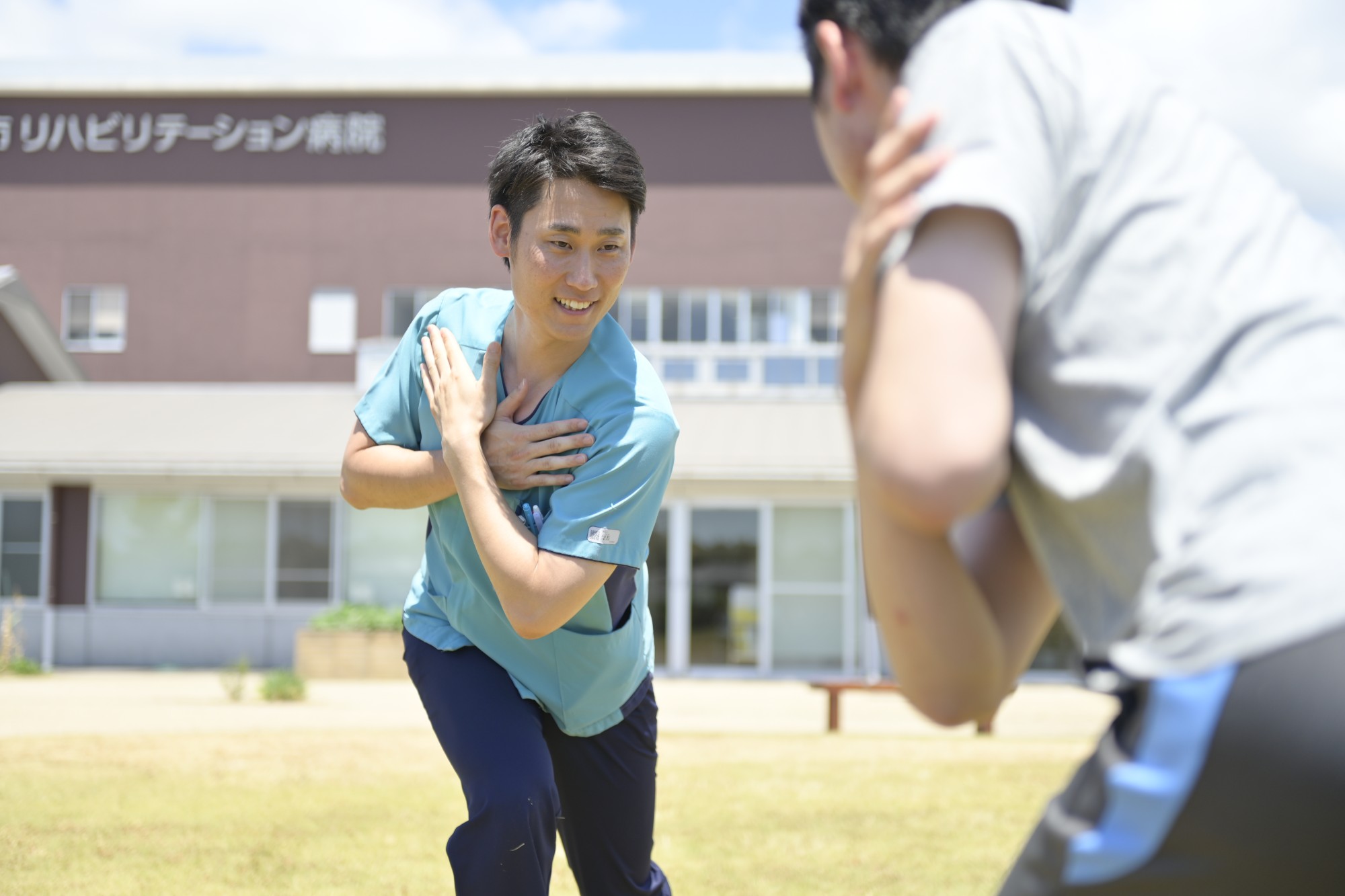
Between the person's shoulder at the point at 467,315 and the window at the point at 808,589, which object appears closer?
the person's shoulder at the point at 467,315

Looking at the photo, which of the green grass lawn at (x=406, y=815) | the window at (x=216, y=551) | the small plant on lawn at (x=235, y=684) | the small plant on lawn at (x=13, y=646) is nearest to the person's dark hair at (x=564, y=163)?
the green grass lawn at (x=406, y=815)

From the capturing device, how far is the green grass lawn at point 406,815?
16.9ft

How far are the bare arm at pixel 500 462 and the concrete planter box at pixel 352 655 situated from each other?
1525cm

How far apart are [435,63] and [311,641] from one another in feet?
51.4

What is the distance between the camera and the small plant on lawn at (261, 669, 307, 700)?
1416cm

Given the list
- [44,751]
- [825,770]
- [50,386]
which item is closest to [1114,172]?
[825,770]

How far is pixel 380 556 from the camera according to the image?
20.6m

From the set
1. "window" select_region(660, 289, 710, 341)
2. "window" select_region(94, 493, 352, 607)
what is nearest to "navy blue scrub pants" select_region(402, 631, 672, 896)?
"window" select_region(94, 493, 352, 607)

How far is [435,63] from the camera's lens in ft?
94.8

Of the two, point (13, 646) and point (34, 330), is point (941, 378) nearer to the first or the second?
point (13, 646)

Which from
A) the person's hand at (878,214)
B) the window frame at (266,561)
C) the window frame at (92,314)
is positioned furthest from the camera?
the window frame at (92,314)

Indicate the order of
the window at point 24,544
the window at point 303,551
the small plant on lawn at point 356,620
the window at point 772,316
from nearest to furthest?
the small plant on lawn at point 356,620 < the window at point 303,551 < the window at point 24,544 < the window at point 772,316

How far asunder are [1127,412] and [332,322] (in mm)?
27296

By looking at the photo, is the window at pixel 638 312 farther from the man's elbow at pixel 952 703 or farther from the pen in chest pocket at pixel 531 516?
the man's elbow at pixel 952 703
